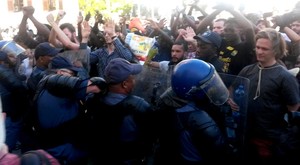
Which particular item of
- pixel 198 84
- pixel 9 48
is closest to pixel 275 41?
pixel 198 84

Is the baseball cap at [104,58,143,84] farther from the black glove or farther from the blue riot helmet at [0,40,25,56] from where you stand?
the blue riot helmet at [0,40,25,56]

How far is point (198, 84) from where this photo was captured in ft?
7.80

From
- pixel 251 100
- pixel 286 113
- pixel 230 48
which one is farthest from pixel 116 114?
pixel 230 48

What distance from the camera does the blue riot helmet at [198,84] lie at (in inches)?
93.8

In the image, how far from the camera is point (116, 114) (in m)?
2.71

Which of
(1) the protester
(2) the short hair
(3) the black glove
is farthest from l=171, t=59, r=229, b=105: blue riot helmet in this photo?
(2) the short hair

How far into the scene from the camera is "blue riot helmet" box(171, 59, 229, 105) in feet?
7.82

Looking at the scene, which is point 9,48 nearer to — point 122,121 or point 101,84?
point 101,84

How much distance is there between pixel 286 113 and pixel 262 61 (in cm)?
47

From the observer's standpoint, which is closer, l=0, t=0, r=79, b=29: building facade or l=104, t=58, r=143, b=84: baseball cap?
l=104, t=58, r=143, b=84: baseball cap

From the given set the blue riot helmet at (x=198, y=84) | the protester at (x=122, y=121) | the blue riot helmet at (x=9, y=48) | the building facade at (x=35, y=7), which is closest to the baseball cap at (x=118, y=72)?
the protester at (x=122, y=121)

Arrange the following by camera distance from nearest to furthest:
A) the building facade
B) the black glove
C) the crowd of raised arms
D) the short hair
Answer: the crowd of raised arms
the black glove
the short hair
the building facade

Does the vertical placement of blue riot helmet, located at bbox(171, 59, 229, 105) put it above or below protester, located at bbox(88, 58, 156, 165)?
above

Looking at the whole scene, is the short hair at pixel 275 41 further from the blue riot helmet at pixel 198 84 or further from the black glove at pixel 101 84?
the black glove at pixel 101 84
